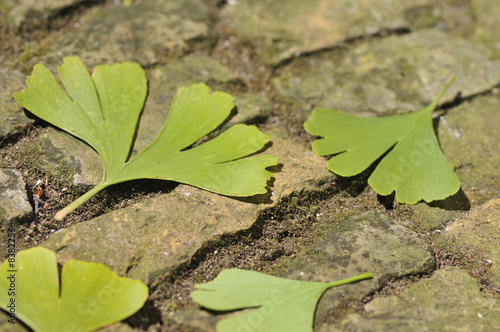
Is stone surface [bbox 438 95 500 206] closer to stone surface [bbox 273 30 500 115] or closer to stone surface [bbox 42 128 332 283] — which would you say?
stone surface [bbox 273 30 500 115]

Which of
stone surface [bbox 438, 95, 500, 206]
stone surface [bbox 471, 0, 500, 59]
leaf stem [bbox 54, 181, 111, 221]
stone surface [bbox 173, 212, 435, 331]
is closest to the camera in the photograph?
stone surface [bbox 173, 212, 435, 331]

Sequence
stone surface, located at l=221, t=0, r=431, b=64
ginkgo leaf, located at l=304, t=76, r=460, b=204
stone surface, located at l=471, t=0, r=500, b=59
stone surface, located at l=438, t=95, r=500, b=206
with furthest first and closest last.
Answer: stone surface, located at l=471, t=0, r=500, b=59 → stone surface, located at l=221, t=0, r=431, b=64 → stone surface, located at l=438, t=95, r=500, b=206 → ginkgo leaf, located at l=304, t=76, r=460, b=204

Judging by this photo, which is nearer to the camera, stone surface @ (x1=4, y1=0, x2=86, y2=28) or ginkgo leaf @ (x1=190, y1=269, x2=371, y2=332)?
ginkgo leaf @ (x1=190, y1=269, x2=371, y2=332)

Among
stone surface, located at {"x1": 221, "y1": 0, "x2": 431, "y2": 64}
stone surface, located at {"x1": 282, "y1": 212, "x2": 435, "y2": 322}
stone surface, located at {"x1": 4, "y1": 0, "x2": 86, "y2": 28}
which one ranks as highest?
stone surface, located at {"x1": 4, "y1": 0, "x2": 86, "y2": 28}

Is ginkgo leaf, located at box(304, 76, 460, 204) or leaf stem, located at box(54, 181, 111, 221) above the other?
leaf stem, located at box(54, 181, 111, 221)

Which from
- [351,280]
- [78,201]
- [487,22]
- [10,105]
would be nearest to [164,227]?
[78,201]

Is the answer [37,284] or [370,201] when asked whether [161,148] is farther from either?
[370,201]

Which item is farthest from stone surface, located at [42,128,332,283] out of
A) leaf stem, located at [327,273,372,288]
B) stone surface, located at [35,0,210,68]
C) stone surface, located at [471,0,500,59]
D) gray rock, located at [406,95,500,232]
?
stone surface, located at [471,0,500,59]
